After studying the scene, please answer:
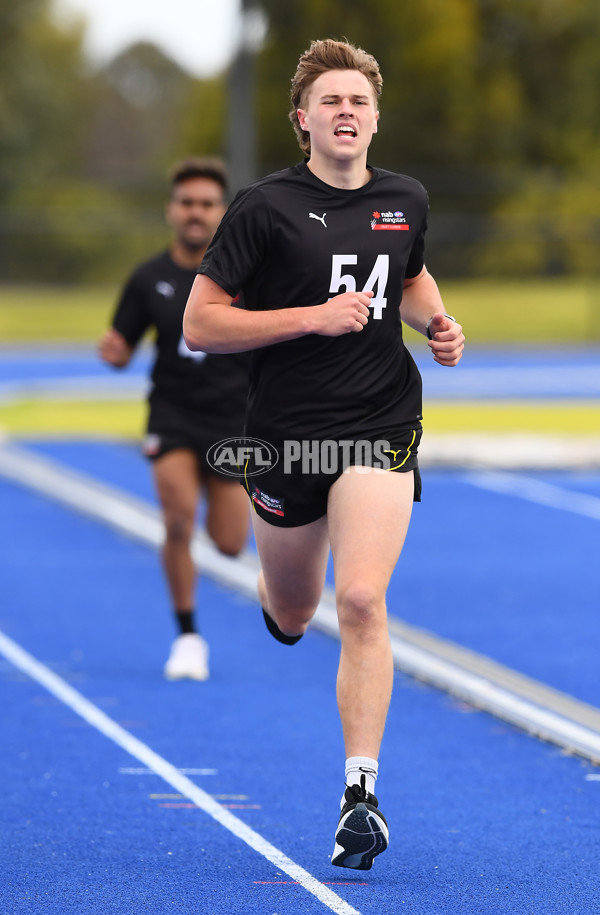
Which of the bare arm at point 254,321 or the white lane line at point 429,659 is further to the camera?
the white lane line at point 429,659

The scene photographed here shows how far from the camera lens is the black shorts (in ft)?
16.5

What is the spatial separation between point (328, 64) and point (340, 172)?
34cm

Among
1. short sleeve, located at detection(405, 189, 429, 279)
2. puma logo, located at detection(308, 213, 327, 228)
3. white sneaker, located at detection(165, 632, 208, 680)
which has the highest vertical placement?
short sleeve, located at detection(405, 189, 429, 279)

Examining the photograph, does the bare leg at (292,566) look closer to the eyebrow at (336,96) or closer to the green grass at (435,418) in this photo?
the eyebrow at (336,96)

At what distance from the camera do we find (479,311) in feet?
144

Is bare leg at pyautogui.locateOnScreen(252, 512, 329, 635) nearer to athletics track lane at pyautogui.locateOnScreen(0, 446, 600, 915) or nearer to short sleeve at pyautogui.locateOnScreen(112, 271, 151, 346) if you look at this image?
athletics track lane at pyautogui.locateOnScreen(0, 446, 600, 915)

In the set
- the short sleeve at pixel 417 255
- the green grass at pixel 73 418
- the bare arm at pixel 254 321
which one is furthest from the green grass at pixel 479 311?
the bare arm at pixel 254 321

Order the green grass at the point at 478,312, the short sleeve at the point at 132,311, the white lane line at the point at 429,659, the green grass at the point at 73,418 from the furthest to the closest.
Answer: the green grass at the point at 478,312, the green grass at the point at 73,418, the short sleeve at the point at 132,311, the white lane line at the point at 429,659

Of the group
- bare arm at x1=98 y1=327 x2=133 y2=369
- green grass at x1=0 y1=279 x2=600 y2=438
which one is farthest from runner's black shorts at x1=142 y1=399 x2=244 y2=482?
green grass at x1=0 y1=279 x2=600 y2=438

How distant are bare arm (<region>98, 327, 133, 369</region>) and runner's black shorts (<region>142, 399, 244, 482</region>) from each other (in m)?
0.33

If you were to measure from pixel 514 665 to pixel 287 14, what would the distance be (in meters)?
55.9

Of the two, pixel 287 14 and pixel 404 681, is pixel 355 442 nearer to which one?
pixel 404 681

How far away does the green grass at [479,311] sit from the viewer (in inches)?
1532

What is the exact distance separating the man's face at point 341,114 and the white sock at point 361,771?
5.92ft
